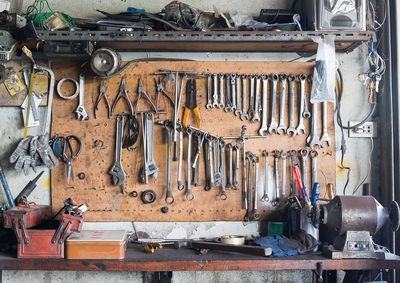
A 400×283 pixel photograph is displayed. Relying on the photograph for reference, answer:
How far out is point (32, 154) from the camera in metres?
2.23

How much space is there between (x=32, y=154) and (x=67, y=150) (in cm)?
20

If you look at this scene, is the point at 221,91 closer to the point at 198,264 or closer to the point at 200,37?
the point at 200,37

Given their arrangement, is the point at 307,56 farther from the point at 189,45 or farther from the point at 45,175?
the point at 45,175

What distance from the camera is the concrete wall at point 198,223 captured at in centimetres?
232

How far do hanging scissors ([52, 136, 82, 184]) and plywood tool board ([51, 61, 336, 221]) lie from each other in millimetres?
30

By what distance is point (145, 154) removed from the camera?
2.30m

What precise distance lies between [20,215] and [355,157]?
1948 millimetres

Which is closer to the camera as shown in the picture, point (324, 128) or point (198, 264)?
point (198, 264)

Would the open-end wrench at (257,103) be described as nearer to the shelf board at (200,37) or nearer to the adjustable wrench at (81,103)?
the shelf board at (200,37)

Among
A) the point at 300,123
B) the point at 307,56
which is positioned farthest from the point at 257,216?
the point at 307,56

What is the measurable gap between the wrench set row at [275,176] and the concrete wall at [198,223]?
0.15m

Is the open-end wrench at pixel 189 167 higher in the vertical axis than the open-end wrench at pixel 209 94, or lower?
lower

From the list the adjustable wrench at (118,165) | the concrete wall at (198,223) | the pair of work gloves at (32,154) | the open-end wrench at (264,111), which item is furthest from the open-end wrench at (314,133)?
the pair of work gloves at (32,154)

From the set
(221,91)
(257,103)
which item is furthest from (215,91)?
(257,103)
